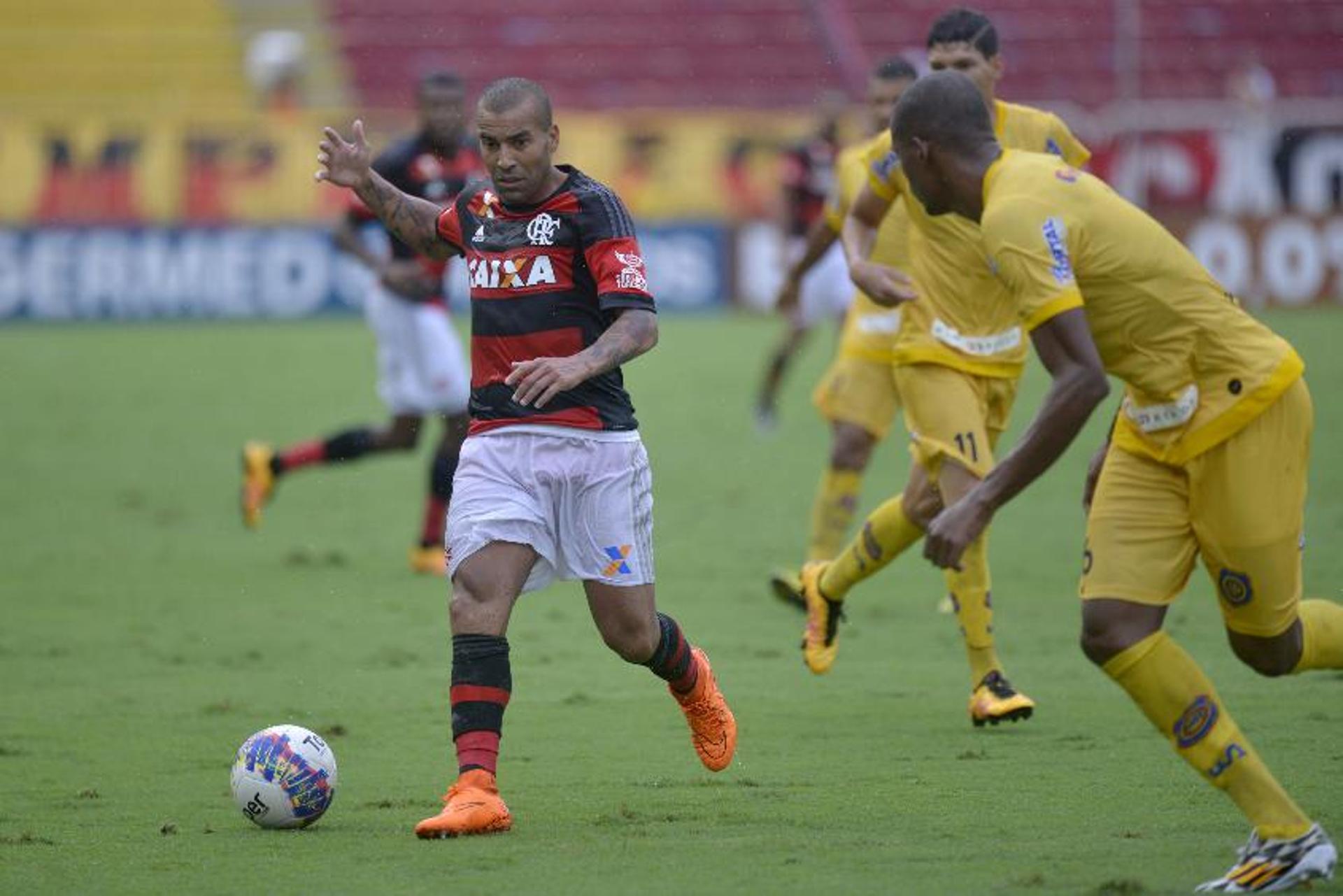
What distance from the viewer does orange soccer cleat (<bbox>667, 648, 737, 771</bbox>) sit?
6.92 meters

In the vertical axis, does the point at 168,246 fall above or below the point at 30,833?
below

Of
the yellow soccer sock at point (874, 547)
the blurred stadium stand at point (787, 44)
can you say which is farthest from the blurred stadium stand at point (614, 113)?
the yellow soccer sock at point (874, 547)

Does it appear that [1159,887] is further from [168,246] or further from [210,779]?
[168,246]

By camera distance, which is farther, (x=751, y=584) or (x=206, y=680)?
(x=751, y=584)

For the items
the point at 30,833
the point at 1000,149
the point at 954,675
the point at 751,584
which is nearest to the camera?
the point at 1000,149

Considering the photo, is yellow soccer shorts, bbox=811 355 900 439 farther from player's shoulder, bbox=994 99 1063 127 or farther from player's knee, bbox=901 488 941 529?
player's shoulder, bbox=994 99 1063 127

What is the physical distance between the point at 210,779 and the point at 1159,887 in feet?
10.4

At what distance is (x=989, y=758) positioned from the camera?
7.27 metres

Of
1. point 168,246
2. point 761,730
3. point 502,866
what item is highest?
point 502,866

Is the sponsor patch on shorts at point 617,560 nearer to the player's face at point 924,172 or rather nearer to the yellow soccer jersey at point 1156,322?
the player's face at point 924,172

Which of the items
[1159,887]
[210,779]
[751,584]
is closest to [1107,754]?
[1159,887]

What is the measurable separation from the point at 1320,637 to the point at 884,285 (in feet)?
7.74

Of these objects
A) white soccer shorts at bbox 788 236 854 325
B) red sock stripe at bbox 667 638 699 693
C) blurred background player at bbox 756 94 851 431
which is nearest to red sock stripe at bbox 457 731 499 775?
red sock stripe at bbox 667 638 699 693

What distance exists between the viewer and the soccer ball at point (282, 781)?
246 inches
